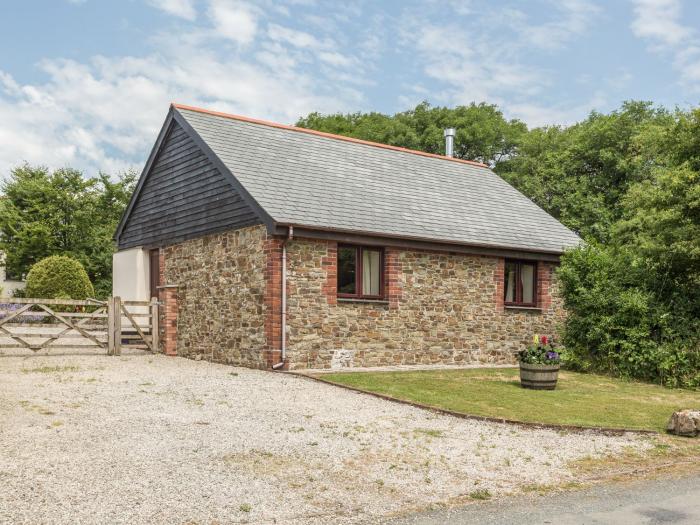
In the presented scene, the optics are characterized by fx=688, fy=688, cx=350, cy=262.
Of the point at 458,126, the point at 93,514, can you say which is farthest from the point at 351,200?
the point at 458,126

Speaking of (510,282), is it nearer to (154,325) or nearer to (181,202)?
(181,202)

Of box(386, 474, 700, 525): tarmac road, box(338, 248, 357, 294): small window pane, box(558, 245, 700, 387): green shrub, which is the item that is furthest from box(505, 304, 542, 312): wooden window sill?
box(386, 474, 700, 525): tarmac road

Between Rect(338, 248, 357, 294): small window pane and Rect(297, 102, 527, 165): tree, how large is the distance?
2744cm

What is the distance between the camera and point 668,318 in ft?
50.8

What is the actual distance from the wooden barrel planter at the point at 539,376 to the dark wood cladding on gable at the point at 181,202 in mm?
6507

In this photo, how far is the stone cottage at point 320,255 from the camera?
49.8 ft

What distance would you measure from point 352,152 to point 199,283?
6.37 meters

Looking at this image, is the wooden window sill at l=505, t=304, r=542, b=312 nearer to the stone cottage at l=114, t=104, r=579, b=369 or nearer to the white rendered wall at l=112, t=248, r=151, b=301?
the stone cottage at l=114, t=104, r=579, b=369

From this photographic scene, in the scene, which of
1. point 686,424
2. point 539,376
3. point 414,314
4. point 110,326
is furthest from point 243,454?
point 110,326

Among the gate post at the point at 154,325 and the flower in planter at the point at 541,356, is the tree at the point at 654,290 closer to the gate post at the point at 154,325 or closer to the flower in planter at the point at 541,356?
the flower in planter at the point at 541,356

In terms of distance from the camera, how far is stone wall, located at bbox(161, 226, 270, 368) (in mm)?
15188

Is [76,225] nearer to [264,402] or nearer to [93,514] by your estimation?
[264,402]

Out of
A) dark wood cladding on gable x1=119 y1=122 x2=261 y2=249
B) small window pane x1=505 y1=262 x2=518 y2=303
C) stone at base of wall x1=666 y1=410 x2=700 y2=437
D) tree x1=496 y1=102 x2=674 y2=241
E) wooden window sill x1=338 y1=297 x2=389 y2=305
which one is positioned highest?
tree x1=496 y1=102 x2=674 y2=241

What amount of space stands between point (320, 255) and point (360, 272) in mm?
1309
